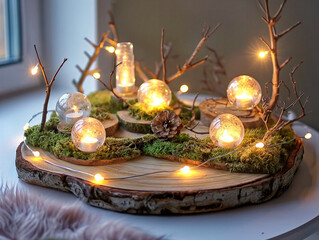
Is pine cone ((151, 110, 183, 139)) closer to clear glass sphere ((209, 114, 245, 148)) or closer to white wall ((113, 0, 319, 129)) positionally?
clear glass sphere ((209, 114, 245, 148))

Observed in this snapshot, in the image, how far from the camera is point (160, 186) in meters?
1.15

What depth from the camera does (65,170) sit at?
123 cm

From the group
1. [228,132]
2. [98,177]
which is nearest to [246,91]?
[228,132]

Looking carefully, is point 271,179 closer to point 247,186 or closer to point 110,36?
point 247,186

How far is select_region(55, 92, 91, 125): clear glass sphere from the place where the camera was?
1428mm

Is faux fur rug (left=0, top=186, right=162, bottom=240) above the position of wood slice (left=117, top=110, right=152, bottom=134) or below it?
below

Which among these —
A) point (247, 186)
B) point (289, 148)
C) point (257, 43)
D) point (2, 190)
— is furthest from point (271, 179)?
point (257, 43)

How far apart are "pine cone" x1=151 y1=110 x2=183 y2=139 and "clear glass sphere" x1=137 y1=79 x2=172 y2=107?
0.54 ft

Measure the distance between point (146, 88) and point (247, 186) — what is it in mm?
530

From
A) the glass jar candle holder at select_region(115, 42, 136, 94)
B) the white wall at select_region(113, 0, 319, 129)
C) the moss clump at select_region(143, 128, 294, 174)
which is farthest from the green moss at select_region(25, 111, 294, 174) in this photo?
the white wall at select_region(113, 0, 319, 129)

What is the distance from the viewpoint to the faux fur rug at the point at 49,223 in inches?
37.9

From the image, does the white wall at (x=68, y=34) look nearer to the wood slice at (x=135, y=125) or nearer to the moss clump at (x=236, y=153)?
the wood slice at (x=135, y=125)

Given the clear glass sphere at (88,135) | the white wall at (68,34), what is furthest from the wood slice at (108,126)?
the white wall at (68,34)

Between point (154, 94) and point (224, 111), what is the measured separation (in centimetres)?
24
